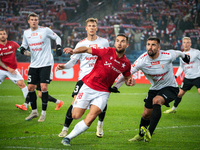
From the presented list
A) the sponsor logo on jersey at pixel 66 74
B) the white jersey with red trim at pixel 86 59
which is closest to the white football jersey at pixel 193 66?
the white jersey with red trim at pixel 86 59

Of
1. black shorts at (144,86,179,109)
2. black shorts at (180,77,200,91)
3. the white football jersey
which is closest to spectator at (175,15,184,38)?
the white football jersey

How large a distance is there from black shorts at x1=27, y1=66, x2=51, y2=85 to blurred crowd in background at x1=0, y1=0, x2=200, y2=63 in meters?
12.3

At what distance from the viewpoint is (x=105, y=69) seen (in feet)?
14.1

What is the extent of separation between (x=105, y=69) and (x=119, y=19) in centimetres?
1713

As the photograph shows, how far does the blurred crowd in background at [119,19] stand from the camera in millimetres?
19297

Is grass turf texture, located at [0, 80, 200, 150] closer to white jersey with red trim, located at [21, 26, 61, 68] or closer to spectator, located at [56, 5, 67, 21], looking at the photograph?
white jersey with red trim, located at [21, 26, 61, 68]

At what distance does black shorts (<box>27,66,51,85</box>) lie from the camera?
634cm

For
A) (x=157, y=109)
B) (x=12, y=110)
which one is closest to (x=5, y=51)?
(x=12, y=110)

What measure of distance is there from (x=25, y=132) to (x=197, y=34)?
17.0m

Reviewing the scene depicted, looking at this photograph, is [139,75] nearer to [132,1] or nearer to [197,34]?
[197,34]

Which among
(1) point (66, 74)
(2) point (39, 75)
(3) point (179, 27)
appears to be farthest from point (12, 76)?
(3) point (179, 27)

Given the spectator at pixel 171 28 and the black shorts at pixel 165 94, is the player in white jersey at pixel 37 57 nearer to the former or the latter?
the black shorts at pixel 165 94

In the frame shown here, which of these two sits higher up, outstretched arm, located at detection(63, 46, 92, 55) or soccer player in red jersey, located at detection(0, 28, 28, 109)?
outstretched arm, located at detection(63, 46, 92, 55)

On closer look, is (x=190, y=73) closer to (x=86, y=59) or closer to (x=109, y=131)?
(x=109, y=131)
